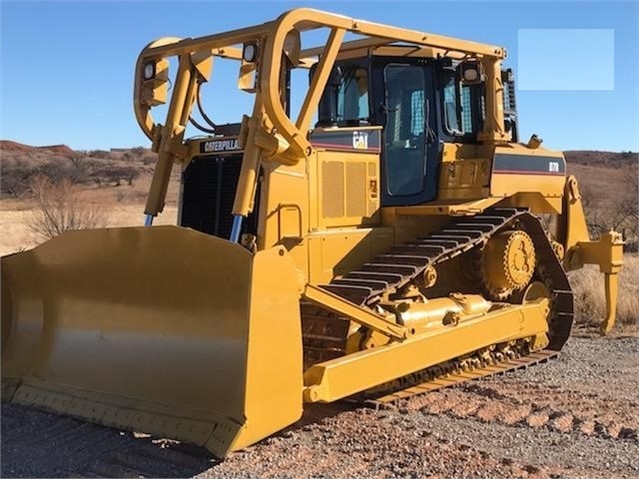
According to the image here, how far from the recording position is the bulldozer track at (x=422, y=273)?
20.5 ft

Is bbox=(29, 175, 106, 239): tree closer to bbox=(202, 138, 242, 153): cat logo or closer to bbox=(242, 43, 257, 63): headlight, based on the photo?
bbox=(202, 138, 242, 153): cat logo

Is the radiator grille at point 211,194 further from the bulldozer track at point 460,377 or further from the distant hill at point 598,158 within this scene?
the distant hill at point 598,158

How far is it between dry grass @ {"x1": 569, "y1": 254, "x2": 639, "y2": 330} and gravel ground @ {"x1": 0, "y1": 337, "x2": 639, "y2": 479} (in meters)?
3.93

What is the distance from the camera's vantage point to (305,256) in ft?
21.7

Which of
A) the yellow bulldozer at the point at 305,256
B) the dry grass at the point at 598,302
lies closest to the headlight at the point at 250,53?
the yellow bulldozer at the point at 305,256

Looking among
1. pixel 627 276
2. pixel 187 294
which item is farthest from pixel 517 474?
pixel 627 276

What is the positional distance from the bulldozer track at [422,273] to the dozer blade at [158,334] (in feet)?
3.95

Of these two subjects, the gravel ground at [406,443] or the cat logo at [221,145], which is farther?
the cat logo at [221,145]

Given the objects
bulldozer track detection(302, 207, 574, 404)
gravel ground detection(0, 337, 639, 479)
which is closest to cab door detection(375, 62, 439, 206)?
bulldozer track detection(302, 207, 574, 404)

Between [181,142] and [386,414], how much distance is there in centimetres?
286

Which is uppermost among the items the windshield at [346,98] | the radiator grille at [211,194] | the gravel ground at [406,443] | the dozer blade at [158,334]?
the windshield at [346,98]

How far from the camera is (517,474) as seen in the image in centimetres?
496

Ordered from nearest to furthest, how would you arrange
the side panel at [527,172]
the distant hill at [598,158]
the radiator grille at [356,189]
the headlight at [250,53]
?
the headlight at [250,53]
the radiator grille at [356,189]
the side panel at [527,172]
the distant hill at [598,158]

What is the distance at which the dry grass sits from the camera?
10886 millimetres
